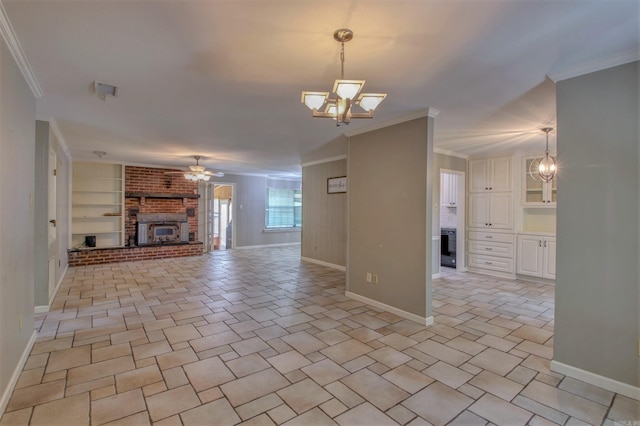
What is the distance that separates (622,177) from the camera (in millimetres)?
2195

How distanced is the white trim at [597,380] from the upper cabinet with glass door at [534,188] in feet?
12.9

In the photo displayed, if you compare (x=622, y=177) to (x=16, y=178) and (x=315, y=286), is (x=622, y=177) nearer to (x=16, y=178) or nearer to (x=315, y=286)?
(x=315, y=286)

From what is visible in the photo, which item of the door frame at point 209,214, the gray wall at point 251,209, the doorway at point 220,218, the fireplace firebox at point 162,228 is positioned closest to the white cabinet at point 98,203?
the fireplace firebox at point 162,228

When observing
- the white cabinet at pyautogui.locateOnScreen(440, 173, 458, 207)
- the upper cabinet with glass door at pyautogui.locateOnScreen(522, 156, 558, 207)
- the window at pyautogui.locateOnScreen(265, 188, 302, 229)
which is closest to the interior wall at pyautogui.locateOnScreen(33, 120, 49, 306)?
the window at pyautogui.locateOnScreen(265, 188, 302, 229)

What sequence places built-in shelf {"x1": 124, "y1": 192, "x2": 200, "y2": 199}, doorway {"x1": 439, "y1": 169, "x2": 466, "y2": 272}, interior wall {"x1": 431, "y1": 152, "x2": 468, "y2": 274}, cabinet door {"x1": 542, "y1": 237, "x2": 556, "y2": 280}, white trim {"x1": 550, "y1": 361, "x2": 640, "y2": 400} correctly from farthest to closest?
1. built-in shelf {"x1": 124, "y1": 192, "x2": 200, "y2": 199}
2. doorway {"x1": 439, "y1": 169, "x2": 466, "y2": 272}
3. interior wall {"x1": 431, "y1": 152, "x2": 468, "y2": 274}
4. cabinet door {"x1": 542, "y1": 237, "x2": 556, "y2": 280}
5. white trim {"x1": 550, "y1": 361, "x2": 640, "y2": 400}

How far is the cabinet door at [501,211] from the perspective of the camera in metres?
5.73

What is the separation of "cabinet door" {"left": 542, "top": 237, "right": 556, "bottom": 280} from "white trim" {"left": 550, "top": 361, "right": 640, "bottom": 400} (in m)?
3.40

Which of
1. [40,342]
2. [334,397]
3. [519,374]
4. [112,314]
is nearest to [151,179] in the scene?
[112,314]

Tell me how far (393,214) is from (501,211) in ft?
10.6

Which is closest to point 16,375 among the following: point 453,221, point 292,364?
point 292,364

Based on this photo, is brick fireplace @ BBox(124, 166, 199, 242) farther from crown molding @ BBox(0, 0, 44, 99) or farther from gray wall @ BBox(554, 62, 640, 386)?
gray wall @ BBox(554, 62, 640, 386)

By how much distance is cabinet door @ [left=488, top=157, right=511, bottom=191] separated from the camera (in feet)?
18.9

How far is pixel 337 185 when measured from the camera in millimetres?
6570

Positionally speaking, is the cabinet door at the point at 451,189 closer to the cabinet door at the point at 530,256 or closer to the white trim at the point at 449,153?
the white trim at the point at 449,153
